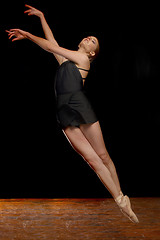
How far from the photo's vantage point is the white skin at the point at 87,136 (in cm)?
218

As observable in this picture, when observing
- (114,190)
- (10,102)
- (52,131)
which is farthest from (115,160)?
(114,190)

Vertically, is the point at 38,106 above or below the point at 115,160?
above

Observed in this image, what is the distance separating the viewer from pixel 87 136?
2.26 m

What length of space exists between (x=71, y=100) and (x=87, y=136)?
0.27 m

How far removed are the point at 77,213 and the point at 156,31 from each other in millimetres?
2335

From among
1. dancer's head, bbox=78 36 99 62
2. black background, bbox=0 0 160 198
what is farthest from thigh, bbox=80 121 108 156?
black background, bbox=0 0 160 198

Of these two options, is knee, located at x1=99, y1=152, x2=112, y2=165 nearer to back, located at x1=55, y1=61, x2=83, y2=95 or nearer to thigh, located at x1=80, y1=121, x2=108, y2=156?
thigh, located at x1=80, y1=121, x2=108, y2=156

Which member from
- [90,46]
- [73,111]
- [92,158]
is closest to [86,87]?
[90,46]

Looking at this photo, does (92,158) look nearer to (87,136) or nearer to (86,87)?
(87,136)

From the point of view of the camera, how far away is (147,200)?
3582mm

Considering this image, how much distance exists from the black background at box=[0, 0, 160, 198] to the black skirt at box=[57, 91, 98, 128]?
5.10 ft

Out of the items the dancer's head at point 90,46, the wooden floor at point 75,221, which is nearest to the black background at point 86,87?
the wooden floor at point 75,221

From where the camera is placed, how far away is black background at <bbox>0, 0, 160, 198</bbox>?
3779 mm

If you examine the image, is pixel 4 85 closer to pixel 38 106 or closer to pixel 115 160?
pixel 38 106
